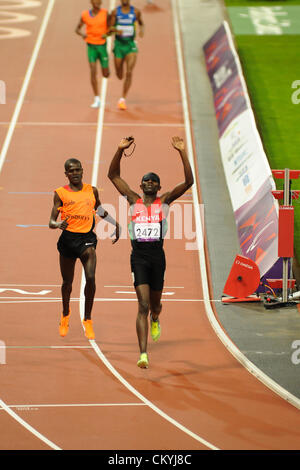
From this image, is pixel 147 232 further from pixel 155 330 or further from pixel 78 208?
pixel 155 330

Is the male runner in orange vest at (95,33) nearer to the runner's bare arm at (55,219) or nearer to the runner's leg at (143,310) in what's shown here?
the runner's bare arm at (55,219)

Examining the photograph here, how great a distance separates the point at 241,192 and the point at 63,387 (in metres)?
6.66

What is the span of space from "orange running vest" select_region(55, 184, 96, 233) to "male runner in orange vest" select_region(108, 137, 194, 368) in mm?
464

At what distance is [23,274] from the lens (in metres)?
15.2

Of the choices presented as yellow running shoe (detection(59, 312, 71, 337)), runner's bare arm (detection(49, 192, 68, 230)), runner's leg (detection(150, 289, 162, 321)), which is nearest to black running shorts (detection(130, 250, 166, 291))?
runner's leg (detection(150, 289, 162, 321))

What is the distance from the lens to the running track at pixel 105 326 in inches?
423

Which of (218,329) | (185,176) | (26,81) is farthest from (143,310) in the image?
(26,81)

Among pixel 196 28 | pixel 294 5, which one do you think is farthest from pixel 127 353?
pixel 294 5

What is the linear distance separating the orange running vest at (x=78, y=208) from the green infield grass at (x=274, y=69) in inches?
194

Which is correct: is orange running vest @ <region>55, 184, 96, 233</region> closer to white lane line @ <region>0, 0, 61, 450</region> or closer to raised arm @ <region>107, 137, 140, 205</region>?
raised arm @ <region>107, 137, 140, 205</region>

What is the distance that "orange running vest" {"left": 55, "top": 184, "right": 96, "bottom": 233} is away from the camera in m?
12.2

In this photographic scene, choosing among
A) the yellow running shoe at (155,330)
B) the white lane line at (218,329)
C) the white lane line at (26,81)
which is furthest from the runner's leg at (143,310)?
the white lane line at (26,81)
